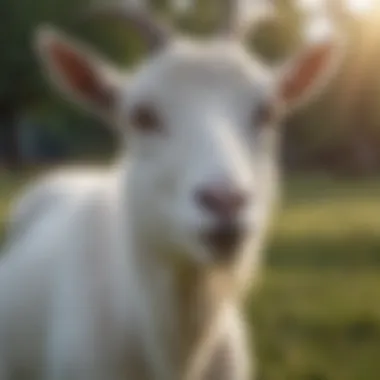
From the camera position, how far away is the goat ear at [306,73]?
3.53 metres

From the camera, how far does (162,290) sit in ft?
10.9

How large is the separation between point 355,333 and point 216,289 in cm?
347

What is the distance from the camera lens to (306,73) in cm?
360

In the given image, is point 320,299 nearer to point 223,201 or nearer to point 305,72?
point 305,72

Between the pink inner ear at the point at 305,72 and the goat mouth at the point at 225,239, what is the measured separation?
69 centimetres

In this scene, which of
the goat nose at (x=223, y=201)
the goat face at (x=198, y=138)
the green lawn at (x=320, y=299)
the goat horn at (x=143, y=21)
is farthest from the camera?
the green lawn at (x=320, y=299)

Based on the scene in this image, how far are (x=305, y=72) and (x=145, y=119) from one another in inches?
24.0

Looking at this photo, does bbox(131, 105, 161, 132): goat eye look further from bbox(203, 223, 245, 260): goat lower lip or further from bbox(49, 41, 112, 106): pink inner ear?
bbox(203, 223, 245, 260): goat lower lip

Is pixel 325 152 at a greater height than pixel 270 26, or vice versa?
pixel 270 26

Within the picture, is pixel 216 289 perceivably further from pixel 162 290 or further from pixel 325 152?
pixel 325 152

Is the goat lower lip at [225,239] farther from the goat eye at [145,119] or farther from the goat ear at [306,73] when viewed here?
the goat ear at [306,73]

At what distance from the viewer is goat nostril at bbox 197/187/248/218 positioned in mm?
2855

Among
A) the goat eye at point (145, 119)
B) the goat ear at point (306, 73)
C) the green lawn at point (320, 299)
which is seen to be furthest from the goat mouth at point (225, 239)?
the green lawn at point (320, 299)

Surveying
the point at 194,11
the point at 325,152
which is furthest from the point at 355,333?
the point at 325,152
